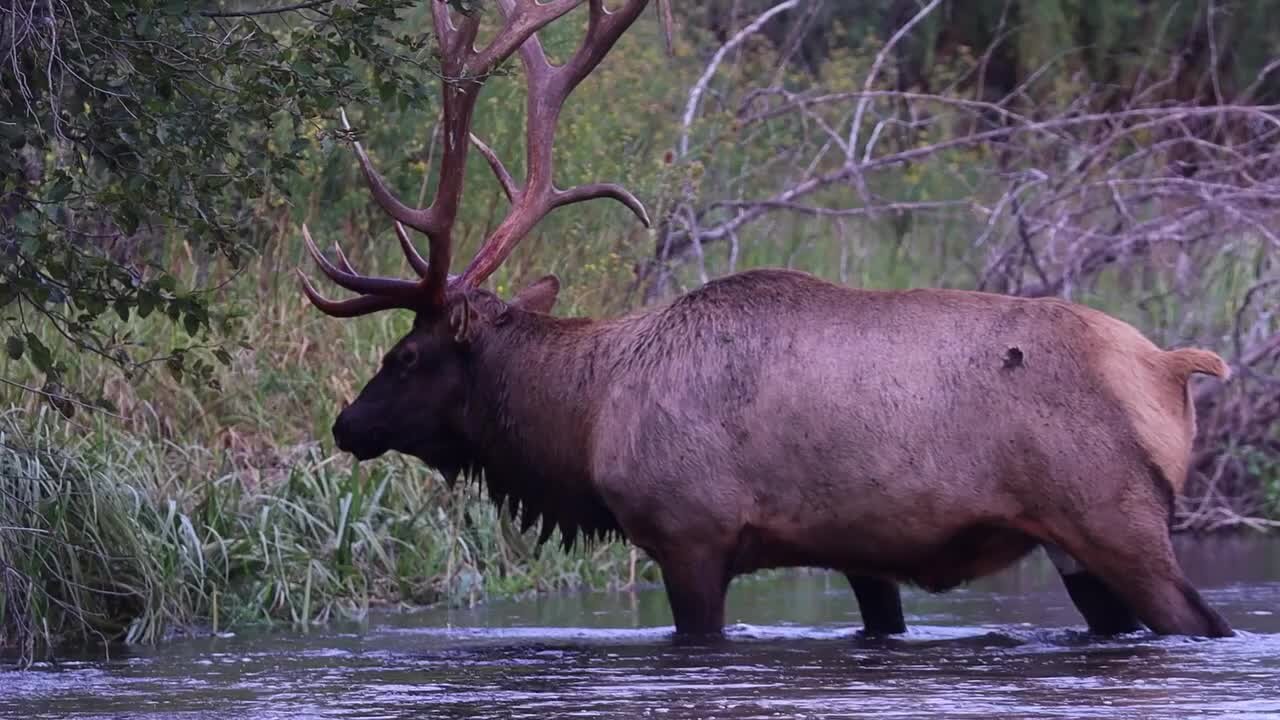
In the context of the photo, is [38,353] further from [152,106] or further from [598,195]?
[598,195]

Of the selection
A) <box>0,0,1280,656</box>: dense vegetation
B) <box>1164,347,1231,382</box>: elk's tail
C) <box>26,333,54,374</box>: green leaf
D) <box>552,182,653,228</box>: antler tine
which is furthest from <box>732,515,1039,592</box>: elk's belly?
<box>26,333,54,374</box>: green leaf

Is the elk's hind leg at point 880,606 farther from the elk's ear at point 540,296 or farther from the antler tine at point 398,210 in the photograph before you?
the antler tine at point 398,210

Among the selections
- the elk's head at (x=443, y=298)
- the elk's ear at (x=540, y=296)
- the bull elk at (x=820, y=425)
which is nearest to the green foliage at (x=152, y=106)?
the bull elk at (x=820, y=425)

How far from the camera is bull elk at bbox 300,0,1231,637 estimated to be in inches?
271

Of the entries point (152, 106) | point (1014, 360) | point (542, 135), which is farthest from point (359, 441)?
point (1014, 360)

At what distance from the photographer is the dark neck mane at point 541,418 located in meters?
7.73

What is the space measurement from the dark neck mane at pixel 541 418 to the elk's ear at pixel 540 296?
0.29 meters

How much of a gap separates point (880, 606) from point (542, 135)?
96.7 inches

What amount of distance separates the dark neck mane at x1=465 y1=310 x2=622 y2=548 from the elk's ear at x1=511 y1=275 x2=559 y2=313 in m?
0.29

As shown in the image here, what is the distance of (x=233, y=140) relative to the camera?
10266 mm

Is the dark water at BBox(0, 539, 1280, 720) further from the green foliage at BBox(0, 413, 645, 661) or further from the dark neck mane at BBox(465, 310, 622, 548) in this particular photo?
the dark neck mane at BBox(465, 310, 622, 548)

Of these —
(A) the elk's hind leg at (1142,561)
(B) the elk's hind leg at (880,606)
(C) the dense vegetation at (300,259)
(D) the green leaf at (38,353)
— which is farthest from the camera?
(B) the elk's hind leg at (880,606)

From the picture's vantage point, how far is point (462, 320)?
25.7 ft

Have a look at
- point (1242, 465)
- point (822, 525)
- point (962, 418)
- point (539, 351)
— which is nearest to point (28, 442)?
point (539, 351)
